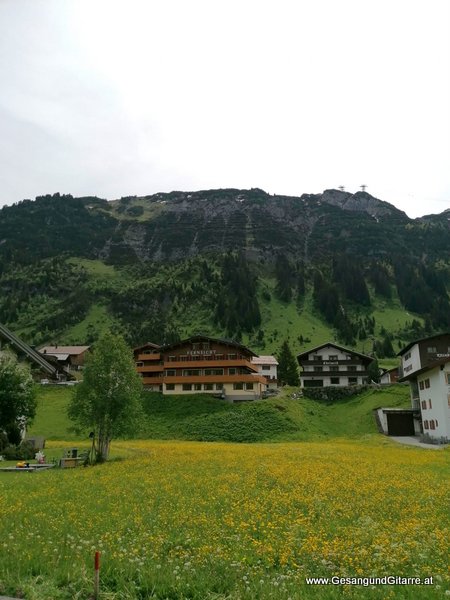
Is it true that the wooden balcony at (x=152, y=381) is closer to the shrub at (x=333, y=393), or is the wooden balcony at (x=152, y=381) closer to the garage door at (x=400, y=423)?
the shrub at (x=333, y=393)

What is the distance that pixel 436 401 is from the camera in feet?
194

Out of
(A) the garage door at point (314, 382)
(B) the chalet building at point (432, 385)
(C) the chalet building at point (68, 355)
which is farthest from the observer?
(C) the chalet building at point (68, 355)

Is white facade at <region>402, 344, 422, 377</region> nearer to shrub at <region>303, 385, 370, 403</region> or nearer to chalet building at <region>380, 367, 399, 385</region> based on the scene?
shrub at <region>303, 385, 370, 403</region>

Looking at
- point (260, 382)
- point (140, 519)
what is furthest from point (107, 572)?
point (260, 382)

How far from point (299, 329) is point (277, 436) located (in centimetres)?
11680

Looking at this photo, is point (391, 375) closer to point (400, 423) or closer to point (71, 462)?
point (400, 423)

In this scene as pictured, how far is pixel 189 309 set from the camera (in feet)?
646

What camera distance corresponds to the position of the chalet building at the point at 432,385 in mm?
56875

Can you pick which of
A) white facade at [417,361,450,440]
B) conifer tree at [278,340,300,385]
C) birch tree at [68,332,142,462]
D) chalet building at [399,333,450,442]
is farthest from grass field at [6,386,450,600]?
conifer tree at [278,340,300,385]

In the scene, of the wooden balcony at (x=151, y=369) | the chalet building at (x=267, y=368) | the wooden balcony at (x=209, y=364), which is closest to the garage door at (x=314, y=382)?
the wooden balcony at (x=209, y=364)

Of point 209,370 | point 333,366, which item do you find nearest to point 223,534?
point 209,370

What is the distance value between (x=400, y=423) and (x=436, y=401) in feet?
36.0

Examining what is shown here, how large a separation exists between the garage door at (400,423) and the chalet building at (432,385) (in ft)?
4.97

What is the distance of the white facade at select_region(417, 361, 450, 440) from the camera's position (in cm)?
5650
